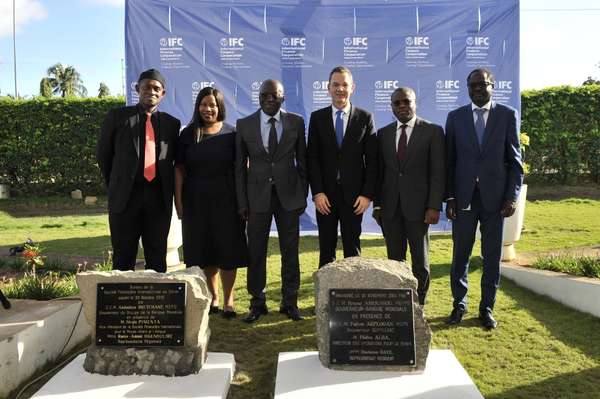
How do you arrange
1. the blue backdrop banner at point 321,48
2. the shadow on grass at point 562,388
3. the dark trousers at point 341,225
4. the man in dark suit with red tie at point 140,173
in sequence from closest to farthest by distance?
the shadow on grass at point 562,388 → the man in dark suit with red tie at point 140,173 → the dark trousers at point 341,225 → the blue backdrop banner at point 321,48

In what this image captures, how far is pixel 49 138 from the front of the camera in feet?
43.7

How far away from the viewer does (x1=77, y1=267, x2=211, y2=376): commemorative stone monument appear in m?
3.24

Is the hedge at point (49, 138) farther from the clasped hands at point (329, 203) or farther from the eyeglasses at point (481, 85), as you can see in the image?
the eyeglasses at point (481, 85)

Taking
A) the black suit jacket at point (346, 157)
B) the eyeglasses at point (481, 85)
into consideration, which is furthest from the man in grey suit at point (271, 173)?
the eyeglasses at point (481, 85)

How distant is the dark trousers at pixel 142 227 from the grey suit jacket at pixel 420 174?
188 centimetres

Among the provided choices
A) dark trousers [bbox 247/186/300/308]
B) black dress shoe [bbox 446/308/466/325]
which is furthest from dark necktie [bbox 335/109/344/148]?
black dress shoe [bbox 446/308/466/325]

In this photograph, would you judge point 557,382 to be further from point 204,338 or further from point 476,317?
point 204,338

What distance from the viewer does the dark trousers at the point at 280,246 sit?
13.9 feet

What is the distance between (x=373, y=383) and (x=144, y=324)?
146cm

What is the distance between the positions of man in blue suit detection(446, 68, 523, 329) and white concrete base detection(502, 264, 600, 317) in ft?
3.24

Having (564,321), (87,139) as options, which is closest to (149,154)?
(564,321)

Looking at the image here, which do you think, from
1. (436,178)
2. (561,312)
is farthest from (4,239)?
(561,312)

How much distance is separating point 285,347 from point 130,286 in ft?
4.22

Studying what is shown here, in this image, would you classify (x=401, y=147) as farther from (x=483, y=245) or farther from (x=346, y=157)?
(x=483, y=245)
